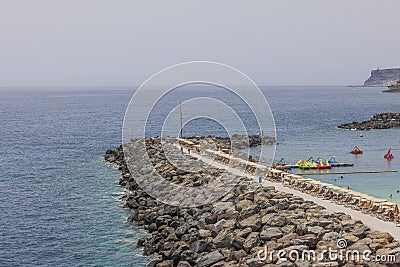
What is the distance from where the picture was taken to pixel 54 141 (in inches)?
2817

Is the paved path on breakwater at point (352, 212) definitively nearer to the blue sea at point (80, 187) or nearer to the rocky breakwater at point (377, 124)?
the blue sea at point (80, 187)

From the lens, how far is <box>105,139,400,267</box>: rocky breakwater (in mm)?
18438

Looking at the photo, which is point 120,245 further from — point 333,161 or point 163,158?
point 333,161

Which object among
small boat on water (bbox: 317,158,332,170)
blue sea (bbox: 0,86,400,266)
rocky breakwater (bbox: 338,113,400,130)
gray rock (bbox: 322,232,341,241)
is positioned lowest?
blue sea (bbox: 0,86,400,266)

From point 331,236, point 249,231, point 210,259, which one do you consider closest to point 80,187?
point 249,231

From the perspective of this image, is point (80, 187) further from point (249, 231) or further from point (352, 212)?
point (352, 212)

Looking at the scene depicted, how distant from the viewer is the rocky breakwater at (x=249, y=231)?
18438mm

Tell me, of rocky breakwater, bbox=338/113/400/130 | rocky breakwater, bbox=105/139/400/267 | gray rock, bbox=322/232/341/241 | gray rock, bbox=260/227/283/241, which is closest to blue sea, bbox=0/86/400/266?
rocky breakwater, bbox=105/139/400/267

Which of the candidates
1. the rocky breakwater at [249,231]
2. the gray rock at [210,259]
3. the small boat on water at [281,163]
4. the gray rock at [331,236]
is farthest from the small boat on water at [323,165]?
the gray rock at [331,236]

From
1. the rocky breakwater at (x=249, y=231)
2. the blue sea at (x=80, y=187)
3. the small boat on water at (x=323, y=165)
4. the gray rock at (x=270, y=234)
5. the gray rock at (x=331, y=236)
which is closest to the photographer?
the rocky breakwater at (x=249, y=231)

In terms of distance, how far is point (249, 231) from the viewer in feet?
72.0

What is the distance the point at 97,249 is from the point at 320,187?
41.4 ft

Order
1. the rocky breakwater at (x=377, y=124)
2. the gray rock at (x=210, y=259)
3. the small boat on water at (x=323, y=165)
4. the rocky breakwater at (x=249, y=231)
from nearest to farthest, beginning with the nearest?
the rocky breakwater at (x=249, y=231) < the gray rock at (x=210, y=259) < the small boat on water at (x=323, y=165) < the rocky breakwater at (x=377, y=124)

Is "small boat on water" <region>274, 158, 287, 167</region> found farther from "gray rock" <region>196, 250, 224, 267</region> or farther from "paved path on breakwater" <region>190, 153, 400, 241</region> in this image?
"gray rock" <region>196, 250, 224, 267</region>
